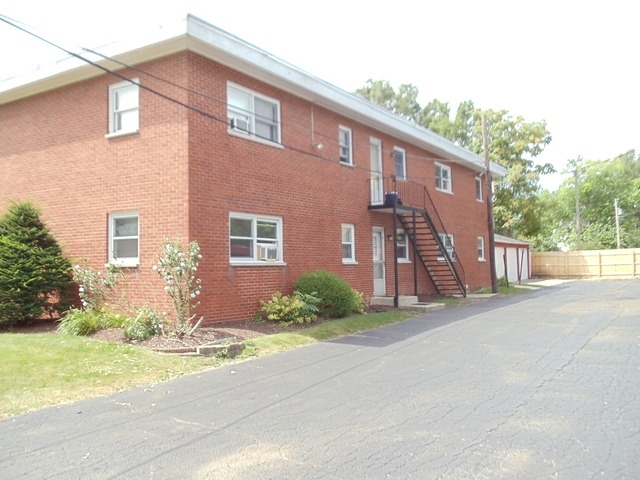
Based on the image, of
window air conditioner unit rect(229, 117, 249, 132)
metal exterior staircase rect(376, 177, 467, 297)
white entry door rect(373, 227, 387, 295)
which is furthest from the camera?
metal exterior staircase rect(376, 177, 467, 297)

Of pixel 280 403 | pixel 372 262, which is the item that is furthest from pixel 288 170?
pixel 280 403

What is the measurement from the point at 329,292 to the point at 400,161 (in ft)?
27.0

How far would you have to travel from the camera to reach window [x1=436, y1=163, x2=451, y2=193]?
72.6 feet

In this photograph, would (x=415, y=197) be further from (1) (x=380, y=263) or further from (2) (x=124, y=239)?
(2) (x=124, y=239)

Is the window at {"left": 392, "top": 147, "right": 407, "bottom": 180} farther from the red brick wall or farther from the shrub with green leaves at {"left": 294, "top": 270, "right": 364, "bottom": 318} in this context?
the shrub with green leaves at {"left": 294, "top": 270, "right": 364, "bottom": 318}

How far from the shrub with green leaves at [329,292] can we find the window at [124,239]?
12.6 ft

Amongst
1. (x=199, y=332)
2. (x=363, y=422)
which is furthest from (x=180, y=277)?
(x=363, y=422)

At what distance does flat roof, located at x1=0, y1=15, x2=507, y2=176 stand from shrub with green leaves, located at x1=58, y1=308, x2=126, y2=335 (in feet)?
16.4

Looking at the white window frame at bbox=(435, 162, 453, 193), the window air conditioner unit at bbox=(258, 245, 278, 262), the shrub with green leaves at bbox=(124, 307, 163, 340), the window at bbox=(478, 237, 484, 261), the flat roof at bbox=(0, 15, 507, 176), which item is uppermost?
the flat roof at bbox=(0, 15, 507, 176)

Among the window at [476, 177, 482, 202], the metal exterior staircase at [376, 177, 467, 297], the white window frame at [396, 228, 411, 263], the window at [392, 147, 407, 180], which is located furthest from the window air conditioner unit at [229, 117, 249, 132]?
the window at [476, 177, 482, 202]

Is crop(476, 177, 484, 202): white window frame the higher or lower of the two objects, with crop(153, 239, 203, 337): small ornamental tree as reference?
higher

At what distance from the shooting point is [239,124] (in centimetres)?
1237

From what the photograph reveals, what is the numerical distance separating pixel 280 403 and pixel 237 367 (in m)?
2.19

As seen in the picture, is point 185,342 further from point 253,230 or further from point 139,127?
point 139,127
